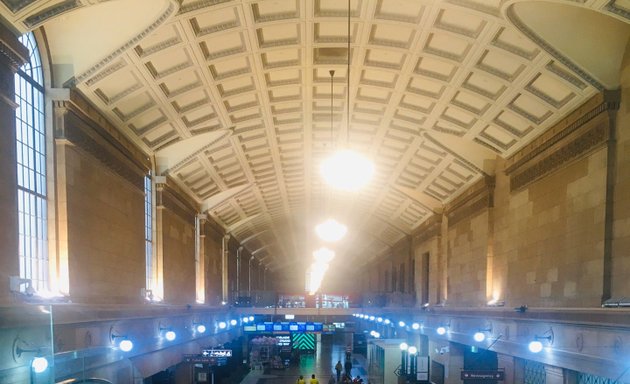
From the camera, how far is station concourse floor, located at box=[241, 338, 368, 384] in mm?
26891

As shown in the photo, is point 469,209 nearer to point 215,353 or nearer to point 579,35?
point 215,353

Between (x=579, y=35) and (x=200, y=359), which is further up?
(x=579, y=35)

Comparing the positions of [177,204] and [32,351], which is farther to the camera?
[177,204]

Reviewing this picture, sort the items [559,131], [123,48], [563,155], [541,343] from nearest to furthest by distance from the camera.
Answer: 1. [123,48]
2. [541,343]
3. [563,155]
4. [559,131]

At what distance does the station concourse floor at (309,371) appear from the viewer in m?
26.9

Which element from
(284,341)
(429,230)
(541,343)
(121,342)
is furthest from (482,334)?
(284,341)

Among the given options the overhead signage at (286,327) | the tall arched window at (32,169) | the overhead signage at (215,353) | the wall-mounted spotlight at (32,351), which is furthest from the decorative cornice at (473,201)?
the wall-mounted spotlight at (32,351)

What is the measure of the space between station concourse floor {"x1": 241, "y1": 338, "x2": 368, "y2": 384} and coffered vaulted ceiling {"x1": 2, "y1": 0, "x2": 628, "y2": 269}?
10.8m

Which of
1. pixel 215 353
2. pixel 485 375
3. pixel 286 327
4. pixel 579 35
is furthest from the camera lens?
pixel 286 327

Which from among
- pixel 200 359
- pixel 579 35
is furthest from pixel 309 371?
pixel 579 35

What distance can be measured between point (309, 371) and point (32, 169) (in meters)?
23.9

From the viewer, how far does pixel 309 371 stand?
30516mm

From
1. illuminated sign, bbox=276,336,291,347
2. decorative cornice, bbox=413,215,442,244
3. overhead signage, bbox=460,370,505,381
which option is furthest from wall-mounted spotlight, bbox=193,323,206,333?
illuminated sign, bbox=276,336,291,347

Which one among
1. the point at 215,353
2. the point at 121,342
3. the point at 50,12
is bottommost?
the point at 215,353
